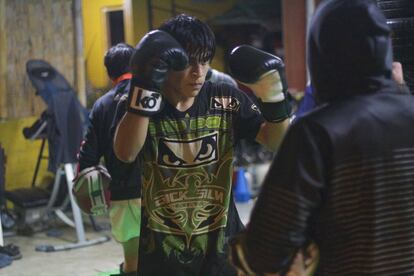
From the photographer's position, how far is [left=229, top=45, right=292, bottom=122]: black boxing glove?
205cm

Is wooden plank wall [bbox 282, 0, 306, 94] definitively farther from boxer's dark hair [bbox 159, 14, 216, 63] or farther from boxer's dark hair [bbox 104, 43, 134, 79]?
boxer's dark hair [bbox 159, 14, 216, 63]

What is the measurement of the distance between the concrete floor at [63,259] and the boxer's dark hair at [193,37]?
308 centimetres

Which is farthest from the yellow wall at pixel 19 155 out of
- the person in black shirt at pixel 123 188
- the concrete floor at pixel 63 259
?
the person in black shirt at pixel 123 188

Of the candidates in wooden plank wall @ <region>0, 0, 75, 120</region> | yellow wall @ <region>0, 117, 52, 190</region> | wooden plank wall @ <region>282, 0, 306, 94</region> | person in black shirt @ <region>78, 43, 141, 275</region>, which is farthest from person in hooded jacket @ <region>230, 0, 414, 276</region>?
wooden plank wall @ <region>282, 0, 306, 94</region>

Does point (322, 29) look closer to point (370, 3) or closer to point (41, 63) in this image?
point (370, 3)

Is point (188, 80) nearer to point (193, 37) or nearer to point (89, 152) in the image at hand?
point (193, 37)

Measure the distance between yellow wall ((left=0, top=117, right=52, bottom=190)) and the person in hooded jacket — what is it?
5819 mm

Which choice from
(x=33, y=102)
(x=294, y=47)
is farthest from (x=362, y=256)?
(x=294, y=47)

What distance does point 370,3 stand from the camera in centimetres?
156

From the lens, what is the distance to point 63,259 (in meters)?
5.48

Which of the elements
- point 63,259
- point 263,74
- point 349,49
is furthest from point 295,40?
point 349,49

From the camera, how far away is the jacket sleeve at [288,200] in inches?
57.1

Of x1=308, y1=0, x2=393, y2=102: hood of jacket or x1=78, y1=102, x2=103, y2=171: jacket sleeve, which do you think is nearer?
x1=308, y1=0, x2=393, y2=102: hood of jacket

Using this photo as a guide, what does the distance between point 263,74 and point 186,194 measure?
0.54 meters
